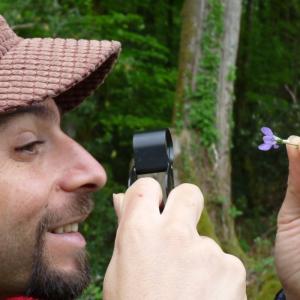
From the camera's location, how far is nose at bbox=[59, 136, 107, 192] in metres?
1.64

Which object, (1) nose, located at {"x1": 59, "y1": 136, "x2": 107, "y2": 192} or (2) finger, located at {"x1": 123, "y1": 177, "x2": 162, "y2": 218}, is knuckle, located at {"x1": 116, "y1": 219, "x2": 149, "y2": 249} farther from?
(1) nose, located at {"x1": 59, "y1": 136, "x2": 107, "y2": 192}

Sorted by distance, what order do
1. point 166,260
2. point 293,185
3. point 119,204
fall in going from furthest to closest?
point 293,185 < point 119,204 < point 166,260

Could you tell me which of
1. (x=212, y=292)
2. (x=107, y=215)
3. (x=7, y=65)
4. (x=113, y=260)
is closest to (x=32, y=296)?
(x=7, y=65)

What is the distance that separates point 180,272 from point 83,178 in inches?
30.0

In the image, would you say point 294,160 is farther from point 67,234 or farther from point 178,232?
point 178,232

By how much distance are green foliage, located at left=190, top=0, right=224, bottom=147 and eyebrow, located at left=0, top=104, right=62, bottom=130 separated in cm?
543

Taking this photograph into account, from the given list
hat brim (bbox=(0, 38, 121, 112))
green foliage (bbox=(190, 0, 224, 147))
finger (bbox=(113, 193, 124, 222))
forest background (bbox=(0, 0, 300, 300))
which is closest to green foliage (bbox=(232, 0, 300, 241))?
forest background (bbox=(0, 0, 300, 300))

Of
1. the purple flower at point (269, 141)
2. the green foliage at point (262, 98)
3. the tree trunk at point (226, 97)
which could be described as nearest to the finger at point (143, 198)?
the purple flower at point (269, 141)

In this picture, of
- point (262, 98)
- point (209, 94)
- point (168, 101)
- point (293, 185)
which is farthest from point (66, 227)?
point (262, 98)

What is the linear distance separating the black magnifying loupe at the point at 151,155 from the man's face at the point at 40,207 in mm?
492

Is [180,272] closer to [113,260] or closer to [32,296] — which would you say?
[113,260]

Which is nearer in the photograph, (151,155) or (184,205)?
(184,205)

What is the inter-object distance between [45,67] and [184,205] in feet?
2.63

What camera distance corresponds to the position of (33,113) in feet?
5.47
